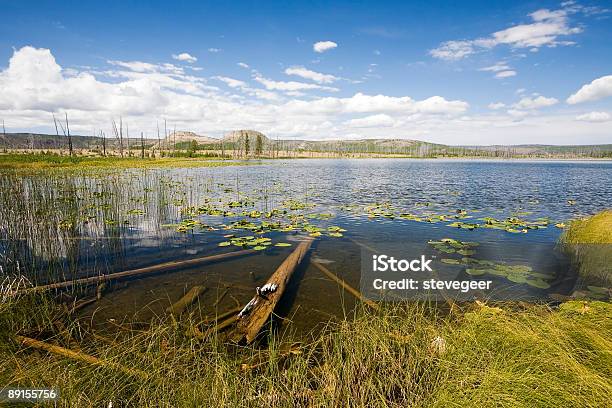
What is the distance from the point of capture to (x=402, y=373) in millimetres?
3939

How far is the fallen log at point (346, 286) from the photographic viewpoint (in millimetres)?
6532

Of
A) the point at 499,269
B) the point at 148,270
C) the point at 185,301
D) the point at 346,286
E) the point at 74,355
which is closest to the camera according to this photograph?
the point at 74,355

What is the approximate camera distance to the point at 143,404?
11.3 feet

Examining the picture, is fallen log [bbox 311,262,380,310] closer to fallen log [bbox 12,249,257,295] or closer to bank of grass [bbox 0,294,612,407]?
bank of grass [bbox 0,294,612,407]

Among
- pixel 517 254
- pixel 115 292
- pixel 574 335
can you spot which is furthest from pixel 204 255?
pixel 517 254

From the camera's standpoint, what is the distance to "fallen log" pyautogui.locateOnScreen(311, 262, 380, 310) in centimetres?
653

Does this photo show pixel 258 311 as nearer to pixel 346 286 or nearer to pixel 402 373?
pixel 346 286

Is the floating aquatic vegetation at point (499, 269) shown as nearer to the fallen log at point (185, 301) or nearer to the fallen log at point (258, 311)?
the fallen log at point (258, 311)

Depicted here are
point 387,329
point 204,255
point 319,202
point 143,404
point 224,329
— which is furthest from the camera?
point 319,202

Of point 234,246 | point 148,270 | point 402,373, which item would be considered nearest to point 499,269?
point 402,373

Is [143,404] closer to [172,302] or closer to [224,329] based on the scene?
[224,329]

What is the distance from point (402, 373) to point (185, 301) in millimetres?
4920

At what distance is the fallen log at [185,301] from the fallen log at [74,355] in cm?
204

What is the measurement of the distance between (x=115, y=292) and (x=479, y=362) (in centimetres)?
765
